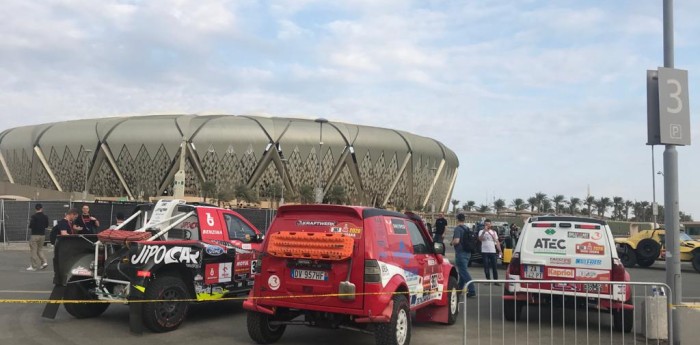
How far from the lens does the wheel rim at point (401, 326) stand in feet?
21.0

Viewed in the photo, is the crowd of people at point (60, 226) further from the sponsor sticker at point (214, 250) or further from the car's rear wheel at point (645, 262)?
the car's rear wheel at point (645, 262)

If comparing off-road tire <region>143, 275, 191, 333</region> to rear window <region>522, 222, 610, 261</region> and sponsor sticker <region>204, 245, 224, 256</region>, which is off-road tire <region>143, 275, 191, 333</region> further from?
rear window <region>522, 222, 610, 261</region>

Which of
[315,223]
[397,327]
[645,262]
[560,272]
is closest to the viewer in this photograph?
[397,327]

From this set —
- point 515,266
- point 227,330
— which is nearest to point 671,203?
point 515,266

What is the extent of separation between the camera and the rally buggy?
24.6 feet

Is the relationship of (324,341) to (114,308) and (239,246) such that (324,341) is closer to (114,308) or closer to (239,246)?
(239,246)

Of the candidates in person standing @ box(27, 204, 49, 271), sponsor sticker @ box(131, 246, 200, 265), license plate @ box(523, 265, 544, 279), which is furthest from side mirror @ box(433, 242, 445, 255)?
person standing @ box(27, 204, 49, 271)

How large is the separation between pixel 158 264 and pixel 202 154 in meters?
91.3

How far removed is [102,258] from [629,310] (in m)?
7.57

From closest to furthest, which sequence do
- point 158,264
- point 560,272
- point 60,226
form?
point 158,264 < point 560,272 < point 60,226

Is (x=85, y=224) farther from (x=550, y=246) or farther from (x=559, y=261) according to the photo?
(x=559, y=261)

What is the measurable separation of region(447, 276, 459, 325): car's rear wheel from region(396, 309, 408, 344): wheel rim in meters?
2.05

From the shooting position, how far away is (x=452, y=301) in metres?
8.75

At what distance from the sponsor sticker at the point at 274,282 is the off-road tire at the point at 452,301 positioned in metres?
3.08
